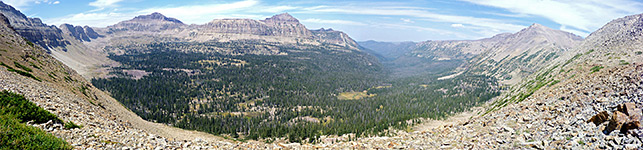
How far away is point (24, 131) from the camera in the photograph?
1866cm

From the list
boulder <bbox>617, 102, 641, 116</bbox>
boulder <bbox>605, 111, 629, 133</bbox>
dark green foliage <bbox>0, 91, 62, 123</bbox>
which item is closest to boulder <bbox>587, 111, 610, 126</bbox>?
boulder <bbox>617, 102, 641, 116</bbox>

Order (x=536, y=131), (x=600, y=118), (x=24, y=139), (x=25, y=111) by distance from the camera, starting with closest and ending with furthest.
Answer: (x=24, y=139) → (x=600, y=118) → (x=536, y=131) → (x=25, y=111)

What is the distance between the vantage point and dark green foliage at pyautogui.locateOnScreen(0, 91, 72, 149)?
16.6 m

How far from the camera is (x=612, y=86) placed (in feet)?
94.6

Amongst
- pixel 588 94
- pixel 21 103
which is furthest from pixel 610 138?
pixel 21 103

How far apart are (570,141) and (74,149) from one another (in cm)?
3474

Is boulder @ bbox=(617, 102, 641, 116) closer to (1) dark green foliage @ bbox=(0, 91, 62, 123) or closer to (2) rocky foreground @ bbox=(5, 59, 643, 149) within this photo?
(2) rocky foreground @ bbox=(5, 59, 643, 149)

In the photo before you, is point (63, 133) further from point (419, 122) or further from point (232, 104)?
point (232, 104)

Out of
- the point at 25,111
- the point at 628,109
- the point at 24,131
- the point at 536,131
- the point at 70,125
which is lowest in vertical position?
the point at 70,125

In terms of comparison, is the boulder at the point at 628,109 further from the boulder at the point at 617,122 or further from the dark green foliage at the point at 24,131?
the dark green foliage at the point at 24,131

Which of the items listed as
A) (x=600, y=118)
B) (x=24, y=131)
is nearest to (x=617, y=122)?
(x=600, y=118)

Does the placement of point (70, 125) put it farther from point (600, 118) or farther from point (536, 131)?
point (600, 118)

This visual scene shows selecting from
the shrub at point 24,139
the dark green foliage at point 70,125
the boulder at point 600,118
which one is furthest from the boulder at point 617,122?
the dark green foliage at point 70,125

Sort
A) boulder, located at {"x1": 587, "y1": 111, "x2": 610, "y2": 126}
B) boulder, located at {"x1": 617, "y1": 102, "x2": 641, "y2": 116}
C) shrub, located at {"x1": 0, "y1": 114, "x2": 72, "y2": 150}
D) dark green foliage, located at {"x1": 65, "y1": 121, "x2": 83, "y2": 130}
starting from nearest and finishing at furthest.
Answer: shrub, located at {"x1": 0, "y1": 114, "x2": 72, "y2": 150} → boulder, located at {"x1": 617, "y1": 102, "x2": 641, "y2": 116} → boulder, located at {"x1": 587, "y1": 111, "x2": 610, "y2": 126} → dark green foliage, located at {"x1": 65, "y1": 121, "x2": 83, "y2": 130}
